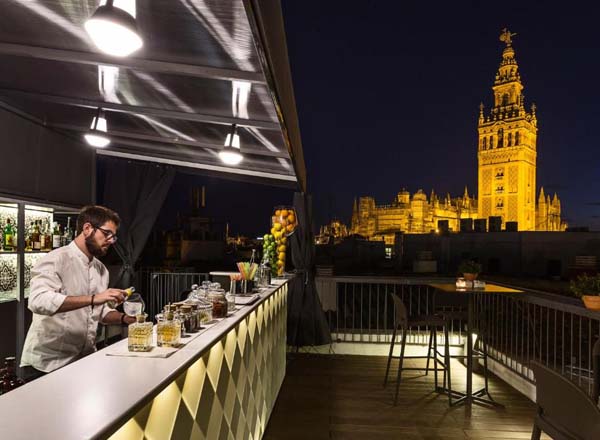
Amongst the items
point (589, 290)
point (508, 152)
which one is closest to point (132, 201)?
point (589, 290)

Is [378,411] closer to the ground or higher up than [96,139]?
closer to the ground

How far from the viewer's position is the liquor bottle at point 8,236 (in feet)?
16.1

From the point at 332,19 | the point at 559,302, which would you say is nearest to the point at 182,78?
the point at 559,302

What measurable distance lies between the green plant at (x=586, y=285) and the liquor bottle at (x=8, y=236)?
17.4 ft

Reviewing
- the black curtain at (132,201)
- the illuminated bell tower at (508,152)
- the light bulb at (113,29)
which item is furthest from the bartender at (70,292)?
the illuminated bell tower at (508,152)

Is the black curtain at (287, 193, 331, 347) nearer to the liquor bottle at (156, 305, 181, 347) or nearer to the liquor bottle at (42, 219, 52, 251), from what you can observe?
the liquor bottle at (42, 219, 52, 251)

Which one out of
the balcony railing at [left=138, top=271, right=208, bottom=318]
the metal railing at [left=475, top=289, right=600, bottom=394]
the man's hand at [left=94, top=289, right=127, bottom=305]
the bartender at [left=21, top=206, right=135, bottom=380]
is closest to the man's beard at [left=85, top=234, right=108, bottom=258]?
the bartender at [left=21, top=206, right=135, bottom=380]

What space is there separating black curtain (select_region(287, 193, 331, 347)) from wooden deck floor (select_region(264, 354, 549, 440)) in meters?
0.58

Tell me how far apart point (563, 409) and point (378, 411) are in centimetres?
297

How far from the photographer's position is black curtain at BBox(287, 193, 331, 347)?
6.48m

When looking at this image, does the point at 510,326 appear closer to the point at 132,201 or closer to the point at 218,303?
the point at 218,303

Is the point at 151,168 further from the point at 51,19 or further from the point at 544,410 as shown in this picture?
the point at 544,410

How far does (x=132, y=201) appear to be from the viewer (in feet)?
24.5

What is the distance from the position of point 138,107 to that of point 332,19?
44867 mm
